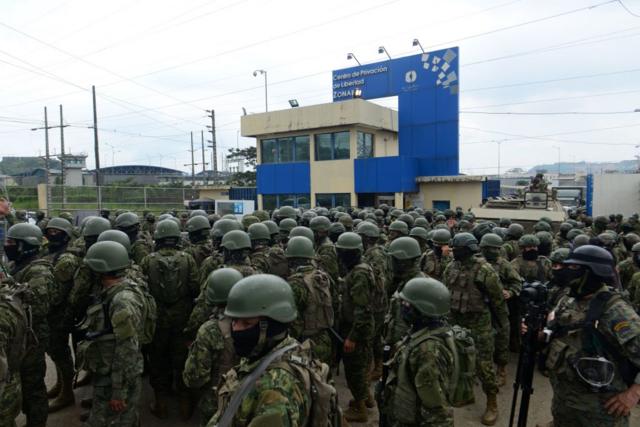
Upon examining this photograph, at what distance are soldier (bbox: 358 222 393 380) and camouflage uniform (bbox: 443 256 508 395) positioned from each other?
885mm

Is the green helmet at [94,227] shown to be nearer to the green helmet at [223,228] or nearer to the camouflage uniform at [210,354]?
the green helmet at [223,228]

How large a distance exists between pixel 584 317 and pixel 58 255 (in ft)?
19.4

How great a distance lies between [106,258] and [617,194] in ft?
77.3

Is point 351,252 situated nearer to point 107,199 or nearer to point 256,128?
point 107,199

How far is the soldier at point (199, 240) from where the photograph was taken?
21.5 feet

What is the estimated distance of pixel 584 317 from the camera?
3363mm

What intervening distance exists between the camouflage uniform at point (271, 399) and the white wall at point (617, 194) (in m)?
23.1

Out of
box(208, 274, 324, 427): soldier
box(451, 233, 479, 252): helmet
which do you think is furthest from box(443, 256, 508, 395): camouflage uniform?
box(208, 274, 324, 427): soldier

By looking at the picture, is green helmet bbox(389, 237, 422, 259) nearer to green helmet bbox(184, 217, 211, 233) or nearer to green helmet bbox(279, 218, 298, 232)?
green helmet bbox(184, 217, 211, 233)

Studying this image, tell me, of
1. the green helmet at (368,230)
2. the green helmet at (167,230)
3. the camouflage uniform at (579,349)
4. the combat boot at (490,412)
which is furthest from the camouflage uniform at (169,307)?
the camouflage uniform at (579,349)

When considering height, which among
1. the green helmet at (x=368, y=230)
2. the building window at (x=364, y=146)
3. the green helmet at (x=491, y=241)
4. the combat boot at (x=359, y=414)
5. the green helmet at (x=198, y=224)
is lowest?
the combat boot at (x=359, y=414)

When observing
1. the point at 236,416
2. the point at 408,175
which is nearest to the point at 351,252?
the point at 236,416

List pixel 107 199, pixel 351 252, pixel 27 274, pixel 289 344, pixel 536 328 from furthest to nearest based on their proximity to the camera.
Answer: pixel 107 199 → pixel 351 252 → pixel 27 274 → pixel 536 328 → pixel 289 344

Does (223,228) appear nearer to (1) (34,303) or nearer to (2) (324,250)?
(2) (324,250)
